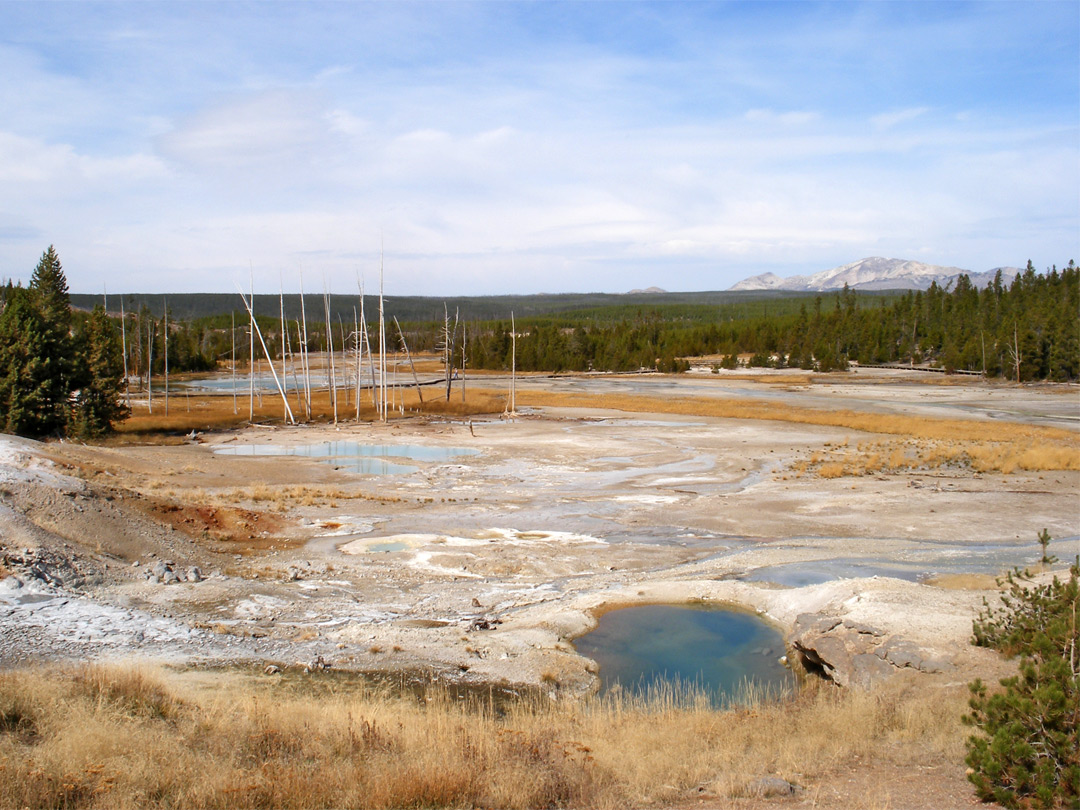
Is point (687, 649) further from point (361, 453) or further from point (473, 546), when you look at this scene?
point (361, 453)

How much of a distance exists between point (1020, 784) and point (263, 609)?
41.0ft

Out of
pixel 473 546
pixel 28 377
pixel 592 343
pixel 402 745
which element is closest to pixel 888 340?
pixel 592 343

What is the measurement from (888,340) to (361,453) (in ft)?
369

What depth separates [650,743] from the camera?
27.5 feet

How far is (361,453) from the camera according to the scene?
40.0 m

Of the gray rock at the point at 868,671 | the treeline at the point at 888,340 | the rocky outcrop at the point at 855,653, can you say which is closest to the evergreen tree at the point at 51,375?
the rocky outcrop at the point at 855,653

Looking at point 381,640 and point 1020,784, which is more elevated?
point 1020,784

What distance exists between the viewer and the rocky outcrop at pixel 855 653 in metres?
11.5

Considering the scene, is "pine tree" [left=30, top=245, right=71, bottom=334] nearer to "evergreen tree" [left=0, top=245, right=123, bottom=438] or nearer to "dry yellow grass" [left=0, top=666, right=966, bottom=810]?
"evergreen tree" [left=0, top=245, right=123, bottom=438]

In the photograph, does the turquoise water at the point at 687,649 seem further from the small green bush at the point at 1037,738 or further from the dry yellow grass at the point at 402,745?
the small green bush at the point at 1037,738

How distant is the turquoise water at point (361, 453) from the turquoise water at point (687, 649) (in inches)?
778

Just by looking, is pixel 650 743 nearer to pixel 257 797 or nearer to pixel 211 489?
pixel 257 797

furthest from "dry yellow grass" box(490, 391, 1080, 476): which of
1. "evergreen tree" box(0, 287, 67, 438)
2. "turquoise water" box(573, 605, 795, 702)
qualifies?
"evergreen tree" box(0, 287, 67, 438)

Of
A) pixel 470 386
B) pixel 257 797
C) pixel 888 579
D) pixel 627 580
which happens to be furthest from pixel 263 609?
pixel 470 386
